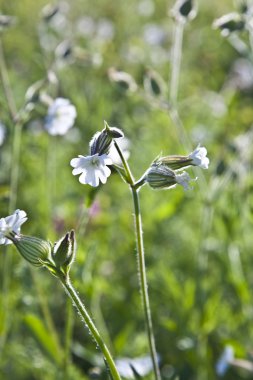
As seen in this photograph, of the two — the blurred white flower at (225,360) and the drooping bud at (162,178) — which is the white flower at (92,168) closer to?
the drooping bud at (162,178)

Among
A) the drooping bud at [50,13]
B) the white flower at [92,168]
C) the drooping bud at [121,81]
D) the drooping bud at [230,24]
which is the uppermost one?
the drooping bud at [50,13]

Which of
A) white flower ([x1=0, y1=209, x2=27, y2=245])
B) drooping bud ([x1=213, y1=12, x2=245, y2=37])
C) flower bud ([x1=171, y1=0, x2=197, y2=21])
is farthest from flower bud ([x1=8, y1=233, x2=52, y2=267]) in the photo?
flower bud ([x1=171, y1=0, x2=197, y2=21])

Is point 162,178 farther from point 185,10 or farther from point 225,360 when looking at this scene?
point 185,10

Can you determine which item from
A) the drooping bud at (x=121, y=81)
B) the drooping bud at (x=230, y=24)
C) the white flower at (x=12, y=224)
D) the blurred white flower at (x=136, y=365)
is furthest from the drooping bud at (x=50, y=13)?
the white flower at (x=12, y=224)

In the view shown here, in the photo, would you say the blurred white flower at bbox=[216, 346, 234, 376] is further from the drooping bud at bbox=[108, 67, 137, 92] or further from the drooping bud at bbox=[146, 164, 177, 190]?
the drooping bud at bbox=[108, 67, 137, 92]

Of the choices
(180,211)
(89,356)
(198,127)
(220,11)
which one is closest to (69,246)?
(89,356)

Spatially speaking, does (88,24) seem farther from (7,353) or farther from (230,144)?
(7,353)

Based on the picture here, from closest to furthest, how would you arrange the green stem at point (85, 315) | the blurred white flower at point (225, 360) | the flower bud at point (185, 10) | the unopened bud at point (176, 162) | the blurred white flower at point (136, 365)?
the green stem at point (85, 315), the unopened bud at point (176, 162), the blurred white flower at point (136, 365), the blurred white flower at point (225, 360), the flower bud at point (185, 10)

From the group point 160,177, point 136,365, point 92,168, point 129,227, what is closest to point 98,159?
point 92,168
